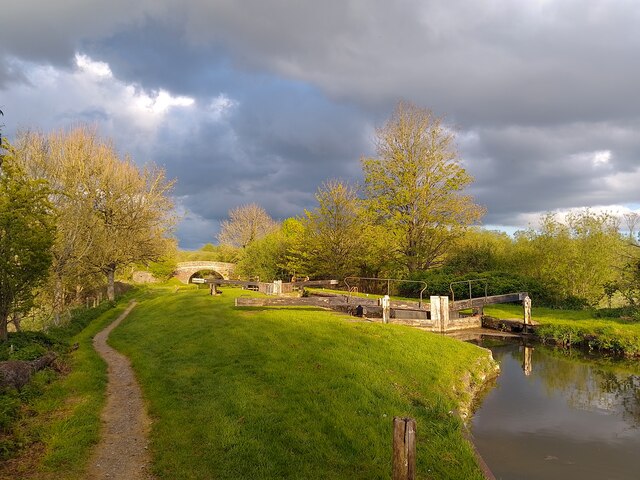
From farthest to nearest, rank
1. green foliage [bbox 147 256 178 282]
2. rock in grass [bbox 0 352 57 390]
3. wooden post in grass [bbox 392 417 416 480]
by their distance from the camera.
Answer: green foliage [bbox 147 256 178 282] → rock in grass [bbox 0 352 57 390] → wooden post in grass [bbox 392 417 416 480]

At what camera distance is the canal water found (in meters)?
9.58

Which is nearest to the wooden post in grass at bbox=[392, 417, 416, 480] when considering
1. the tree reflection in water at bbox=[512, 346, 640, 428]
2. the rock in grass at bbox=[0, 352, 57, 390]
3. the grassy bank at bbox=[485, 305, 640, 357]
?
the rock in grass at bbox=[0, 352, 57, 390]

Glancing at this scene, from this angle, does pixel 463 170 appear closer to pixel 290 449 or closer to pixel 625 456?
pixel 625 456

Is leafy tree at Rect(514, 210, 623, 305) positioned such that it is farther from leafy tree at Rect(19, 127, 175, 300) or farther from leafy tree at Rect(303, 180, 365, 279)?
leafy tree at Rect(19, 127, 175, 300)

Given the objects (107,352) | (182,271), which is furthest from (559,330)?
(182,271)

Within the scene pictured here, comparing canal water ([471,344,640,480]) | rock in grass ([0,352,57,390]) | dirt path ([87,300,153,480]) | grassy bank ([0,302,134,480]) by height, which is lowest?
canal water ([471,344,640,480])

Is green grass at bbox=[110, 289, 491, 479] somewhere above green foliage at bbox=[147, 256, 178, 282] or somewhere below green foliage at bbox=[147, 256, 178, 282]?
below

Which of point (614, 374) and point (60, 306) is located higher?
point (60, 306)

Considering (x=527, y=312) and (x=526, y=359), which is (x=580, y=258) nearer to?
(x=527, y=312)

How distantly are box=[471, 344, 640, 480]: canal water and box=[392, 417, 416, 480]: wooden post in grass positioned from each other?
15.5ft

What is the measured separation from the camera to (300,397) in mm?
9969

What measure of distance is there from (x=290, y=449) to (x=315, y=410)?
1.52m

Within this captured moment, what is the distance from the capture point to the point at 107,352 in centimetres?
1767

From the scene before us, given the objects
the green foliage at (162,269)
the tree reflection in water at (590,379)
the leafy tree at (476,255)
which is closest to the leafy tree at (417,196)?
the leafy tree at (476,255)
